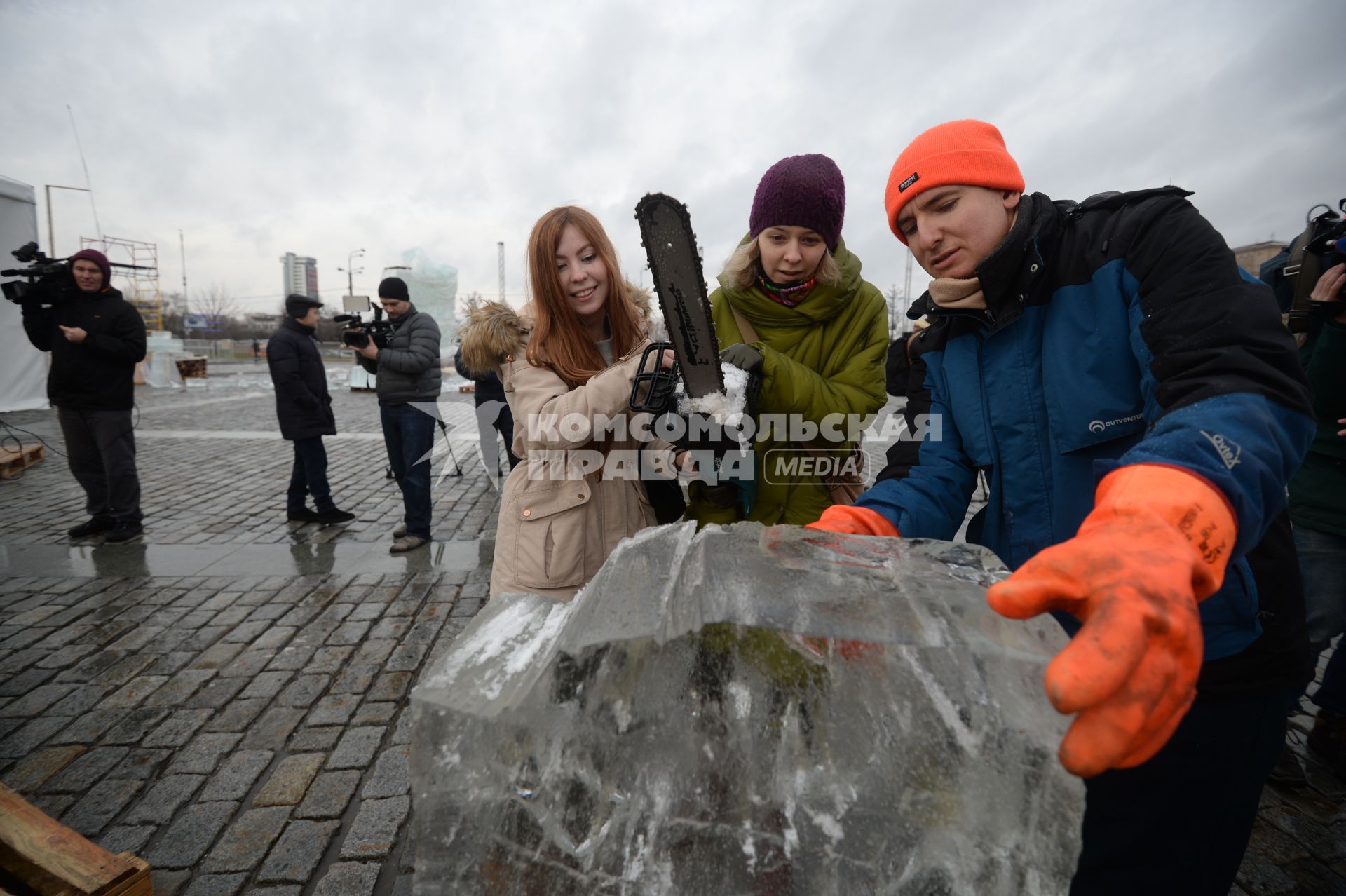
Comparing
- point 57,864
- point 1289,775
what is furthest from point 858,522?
point 1289,775

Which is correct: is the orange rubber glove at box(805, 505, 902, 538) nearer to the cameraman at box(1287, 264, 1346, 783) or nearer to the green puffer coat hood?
the green puffer coat hood

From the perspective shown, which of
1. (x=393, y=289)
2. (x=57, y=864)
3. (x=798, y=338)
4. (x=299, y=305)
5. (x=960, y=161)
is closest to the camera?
(x=960, y=161)

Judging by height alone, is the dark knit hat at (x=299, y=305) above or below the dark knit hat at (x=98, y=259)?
below

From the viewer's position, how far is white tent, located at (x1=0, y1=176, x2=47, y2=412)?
33.9 ft

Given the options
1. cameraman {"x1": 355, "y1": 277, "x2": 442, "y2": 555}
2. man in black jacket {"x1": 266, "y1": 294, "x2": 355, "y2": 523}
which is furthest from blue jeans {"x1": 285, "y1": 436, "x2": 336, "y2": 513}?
cameraman {"x1": 355, "y1": 277, "x2": 442, "y2": 555}

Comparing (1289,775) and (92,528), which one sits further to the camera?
(92,528)

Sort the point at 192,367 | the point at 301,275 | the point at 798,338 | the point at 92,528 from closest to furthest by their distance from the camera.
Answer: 1. the point at 798,338
2. the point at 92,528
3. the point at 192,367
4. the point at 301,275

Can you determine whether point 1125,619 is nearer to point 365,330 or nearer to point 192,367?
point 365,330

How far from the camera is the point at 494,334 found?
7.42 ft

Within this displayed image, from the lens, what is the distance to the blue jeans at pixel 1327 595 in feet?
8.42

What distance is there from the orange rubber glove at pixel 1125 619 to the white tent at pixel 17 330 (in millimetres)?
14417

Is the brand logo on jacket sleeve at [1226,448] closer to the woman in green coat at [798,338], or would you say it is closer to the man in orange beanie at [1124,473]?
the man in orange beanie at [1124,473]

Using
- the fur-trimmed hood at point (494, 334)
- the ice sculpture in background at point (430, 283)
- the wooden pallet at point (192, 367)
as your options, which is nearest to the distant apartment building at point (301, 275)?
the wooden pallet at point (192, 367)

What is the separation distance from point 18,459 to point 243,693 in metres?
7.45
